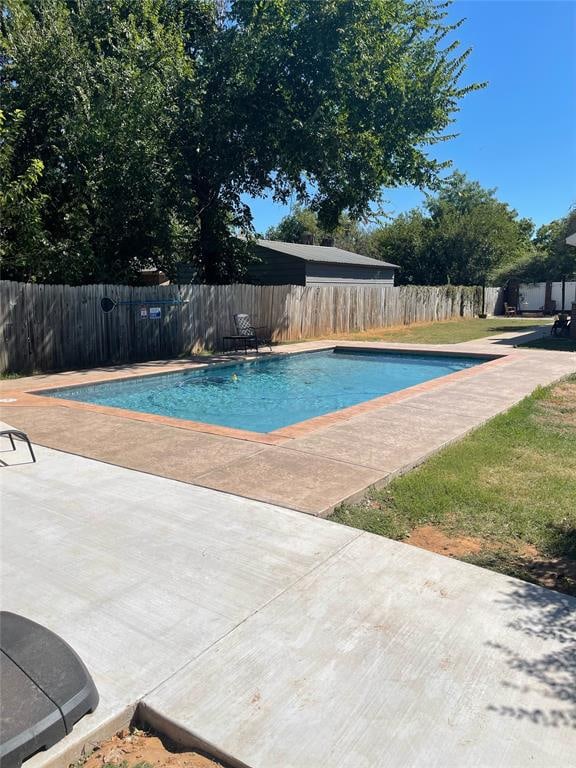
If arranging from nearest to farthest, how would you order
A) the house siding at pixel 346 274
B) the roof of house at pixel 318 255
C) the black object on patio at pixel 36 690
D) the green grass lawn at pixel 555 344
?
the black object on patio at pixel 36 690 → the green grass lawn at pixel 555 344 → the roof of house at pixel 318 255 → the house siding at pixel 346 274

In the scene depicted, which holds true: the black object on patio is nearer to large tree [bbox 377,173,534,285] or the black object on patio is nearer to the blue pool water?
the blue pool water

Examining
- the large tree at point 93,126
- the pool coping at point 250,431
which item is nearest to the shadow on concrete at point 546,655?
the pool coping at point 250,431

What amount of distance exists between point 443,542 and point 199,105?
1463 centimetres

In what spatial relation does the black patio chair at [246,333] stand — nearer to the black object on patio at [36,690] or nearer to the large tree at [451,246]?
the black object on patio at [36,690]

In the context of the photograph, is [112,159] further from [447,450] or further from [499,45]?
[447,450]

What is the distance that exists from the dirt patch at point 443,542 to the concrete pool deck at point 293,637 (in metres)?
0.18

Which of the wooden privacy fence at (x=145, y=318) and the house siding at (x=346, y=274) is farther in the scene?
the house siding at (x=346, y=274)

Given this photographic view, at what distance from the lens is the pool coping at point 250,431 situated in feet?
21.6

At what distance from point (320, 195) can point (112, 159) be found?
6.34 meters

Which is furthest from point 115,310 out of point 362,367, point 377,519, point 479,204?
point 479,204

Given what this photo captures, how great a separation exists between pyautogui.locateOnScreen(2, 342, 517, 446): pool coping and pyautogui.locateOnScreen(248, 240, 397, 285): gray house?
805 centimetres

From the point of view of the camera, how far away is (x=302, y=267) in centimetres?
2345

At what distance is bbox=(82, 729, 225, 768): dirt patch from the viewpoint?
6.81 feet

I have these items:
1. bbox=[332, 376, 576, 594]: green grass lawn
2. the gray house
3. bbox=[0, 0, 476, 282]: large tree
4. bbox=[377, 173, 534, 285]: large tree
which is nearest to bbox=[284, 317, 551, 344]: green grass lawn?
the gray house
